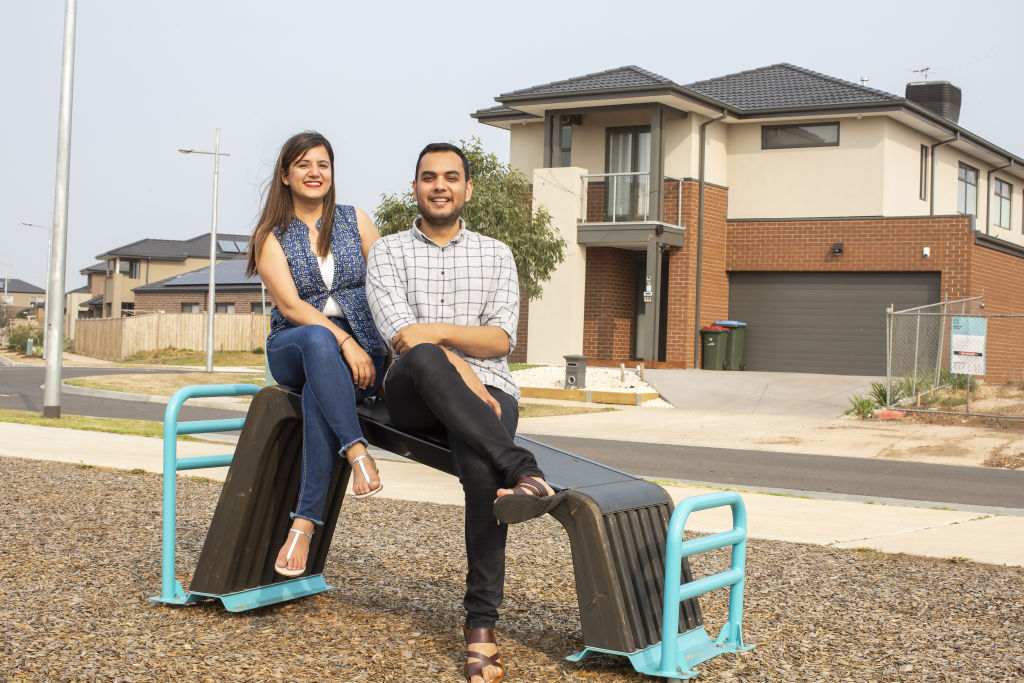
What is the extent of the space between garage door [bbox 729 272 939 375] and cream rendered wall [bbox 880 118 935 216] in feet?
6.09

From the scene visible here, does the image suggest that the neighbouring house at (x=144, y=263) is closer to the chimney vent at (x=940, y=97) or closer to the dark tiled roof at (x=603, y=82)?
the dark tiled roof at (x=603, y=82)

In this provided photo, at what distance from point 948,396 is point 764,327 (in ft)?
26.5

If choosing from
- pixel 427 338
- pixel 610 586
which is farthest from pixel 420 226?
pixel 610 586

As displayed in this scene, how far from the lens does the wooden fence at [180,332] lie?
46906 mm

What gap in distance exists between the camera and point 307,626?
471 centimetres

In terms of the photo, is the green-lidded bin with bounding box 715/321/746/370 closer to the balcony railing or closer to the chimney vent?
the balcony railing

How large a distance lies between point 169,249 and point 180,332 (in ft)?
77.9

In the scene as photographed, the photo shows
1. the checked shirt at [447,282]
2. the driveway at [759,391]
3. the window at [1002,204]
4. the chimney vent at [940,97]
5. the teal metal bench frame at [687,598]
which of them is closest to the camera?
the teal metal bench frame at [687,598]

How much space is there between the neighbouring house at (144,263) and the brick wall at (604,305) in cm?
4354

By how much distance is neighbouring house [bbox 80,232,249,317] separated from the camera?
216 feet

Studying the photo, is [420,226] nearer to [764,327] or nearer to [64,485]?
[64,485]

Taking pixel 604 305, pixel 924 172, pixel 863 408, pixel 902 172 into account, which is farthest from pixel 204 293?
pixel 863 408

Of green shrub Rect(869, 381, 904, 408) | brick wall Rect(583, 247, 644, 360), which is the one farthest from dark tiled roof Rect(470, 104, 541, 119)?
green shrub Rect(869, 381, 904, 408)

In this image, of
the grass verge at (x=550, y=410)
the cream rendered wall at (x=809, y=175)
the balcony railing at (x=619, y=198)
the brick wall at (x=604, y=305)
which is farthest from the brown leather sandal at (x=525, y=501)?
the cream rendered wall at (x=809, y=175)
